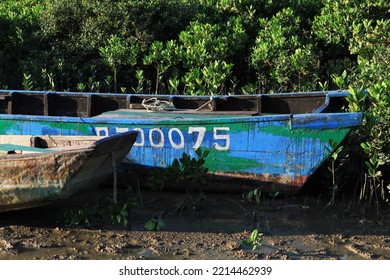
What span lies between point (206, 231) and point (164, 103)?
2.38 meters

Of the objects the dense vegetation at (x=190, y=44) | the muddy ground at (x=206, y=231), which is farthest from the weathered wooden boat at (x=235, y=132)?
the dense vegetation at (x=190, y=44)

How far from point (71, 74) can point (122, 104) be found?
202 centimetres

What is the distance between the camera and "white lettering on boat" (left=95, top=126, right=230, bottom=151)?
739 centimetres

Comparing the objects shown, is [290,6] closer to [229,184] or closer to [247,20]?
[247,20]

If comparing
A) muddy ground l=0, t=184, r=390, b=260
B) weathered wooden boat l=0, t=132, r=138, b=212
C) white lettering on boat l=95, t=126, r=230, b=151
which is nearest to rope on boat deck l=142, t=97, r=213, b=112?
white lettering on boat l=95, t=126, r=230, b=151

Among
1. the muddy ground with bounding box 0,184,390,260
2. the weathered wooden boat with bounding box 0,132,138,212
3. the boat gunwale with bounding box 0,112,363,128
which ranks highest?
the boat gunwale with bounding box 0,112,363,128

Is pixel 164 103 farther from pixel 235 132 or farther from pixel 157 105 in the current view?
pixel 235 132

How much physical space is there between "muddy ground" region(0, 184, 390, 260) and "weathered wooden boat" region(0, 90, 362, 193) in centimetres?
36

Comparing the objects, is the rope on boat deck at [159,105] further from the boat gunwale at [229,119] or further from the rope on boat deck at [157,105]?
the boat gunwale at [229,119]

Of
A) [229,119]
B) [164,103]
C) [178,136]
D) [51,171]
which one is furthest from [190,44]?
[51,171]

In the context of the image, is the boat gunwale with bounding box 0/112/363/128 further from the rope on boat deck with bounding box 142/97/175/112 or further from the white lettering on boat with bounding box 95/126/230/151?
the rope on boat deck with bounding box 142/97/175/112

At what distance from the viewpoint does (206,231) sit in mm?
6598

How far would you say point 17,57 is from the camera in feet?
36.5
